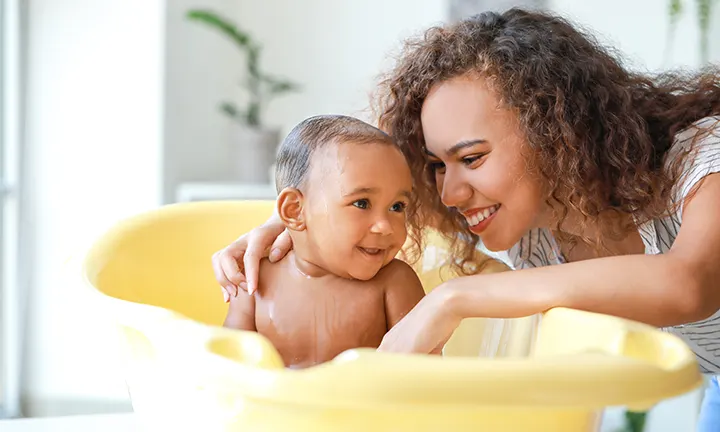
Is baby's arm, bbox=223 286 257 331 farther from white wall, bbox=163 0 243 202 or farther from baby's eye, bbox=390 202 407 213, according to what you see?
white wall, bbox=163 0 243 202

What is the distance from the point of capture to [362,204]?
842 millimetres

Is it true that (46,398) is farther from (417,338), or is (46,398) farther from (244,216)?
(417,338)

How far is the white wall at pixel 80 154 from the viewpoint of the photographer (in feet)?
7.48

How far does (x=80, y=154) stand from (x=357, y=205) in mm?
1671

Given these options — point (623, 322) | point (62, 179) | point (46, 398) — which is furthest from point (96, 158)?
A: point (623, 322)

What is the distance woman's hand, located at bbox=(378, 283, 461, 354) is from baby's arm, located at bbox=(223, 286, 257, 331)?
0.25m

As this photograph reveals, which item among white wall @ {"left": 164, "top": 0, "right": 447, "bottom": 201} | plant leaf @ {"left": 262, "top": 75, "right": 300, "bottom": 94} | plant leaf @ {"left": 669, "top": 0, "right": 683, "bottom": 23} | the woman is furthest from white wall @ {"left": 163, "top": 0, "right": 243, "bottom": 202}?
the woman

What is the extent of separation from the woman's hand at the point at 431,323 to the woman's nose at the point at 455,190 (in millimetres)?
262

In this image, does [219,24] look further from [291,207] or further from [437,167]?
[291,207]

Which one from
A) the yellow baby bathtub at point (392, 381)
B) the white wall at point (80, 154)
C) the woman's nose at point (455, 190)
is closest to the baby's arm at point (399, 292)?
the woman's nose at point (455, 190)

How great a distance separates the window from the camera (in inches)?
89.1

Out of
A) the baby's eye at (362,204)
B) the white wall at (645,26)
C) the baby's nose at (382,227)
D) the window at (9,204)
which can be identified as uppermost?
the white wall at (645,26)

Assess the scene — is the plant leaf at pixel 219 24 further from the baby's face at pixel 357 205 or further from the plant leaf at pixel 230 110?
the baby's face at pixel 357 205

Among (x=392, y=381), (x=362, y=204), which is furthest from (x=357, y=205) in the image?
(x=392, y=381)
